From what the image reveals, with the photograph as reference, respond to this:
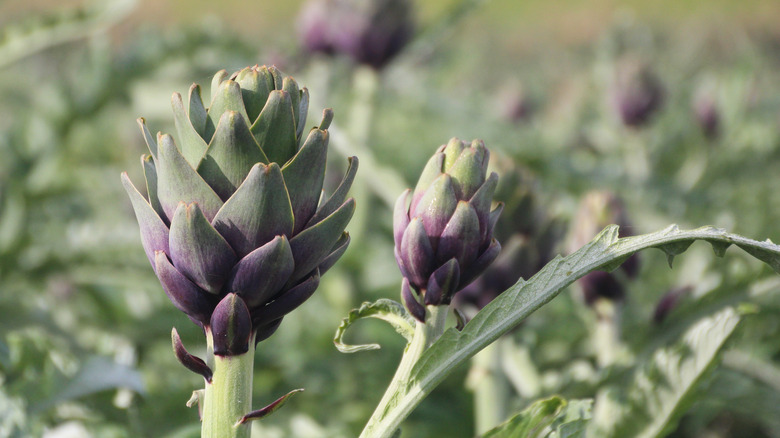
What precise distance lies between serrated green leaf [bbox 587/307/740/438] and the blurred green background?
16mm

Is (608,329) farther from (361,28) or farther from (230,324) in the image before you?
(361,28)

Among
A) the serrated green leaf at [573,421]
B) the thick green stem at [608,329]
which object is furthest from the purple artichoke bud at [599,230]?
the serrated green leaf at [573,421]

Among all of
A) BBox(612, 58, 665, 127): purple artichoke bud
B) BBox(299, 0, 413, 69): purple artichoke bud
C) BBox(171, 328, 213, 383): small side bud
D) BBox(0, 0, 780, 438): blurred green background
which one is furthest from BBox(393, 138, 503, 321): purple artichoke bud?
BBox(612, 58, 665, 127): purple artichoke bud

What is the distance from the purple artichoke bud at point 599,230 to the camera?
2.64 ft

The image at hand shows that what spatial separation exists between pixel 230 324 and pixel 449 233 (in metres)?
0.12

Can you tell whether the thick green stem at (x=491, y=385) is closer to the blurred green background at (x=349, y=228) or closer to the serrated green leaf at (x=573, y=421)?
the blurred green background at (x=349, y=228)

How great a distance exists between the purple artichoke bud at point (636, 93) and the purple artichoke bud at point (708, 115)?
0.47ft

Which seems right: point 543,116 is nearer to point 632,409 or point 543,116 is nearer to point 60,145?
point 60,145

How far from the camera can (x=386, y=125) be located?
249cm

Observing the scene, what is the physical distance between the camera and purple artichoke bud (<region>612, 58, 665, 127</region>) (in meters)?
1.65

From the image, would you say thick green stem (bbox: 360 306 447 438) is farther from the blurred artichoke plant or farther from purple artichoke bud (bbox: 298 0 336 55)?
purple artichoke bud (bbox: 298 0 336 55)

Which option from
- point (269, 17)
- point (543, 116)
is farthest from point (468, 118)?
point (269, 17)

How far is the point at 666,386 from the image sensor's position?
63 centimetres

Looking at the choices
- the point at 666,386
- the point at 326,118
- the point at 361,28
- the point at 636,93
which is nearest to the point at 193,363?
the point at 326,118
